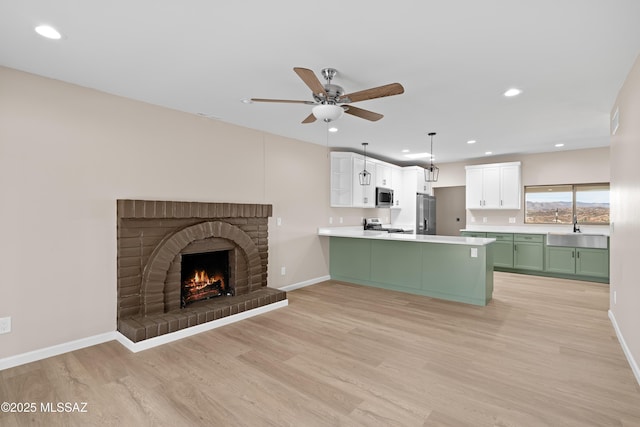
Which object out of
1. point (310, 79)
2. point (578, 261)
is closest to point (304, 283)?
point (310, 79)

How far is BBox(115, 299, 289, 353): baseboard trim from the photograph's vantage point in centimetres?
305

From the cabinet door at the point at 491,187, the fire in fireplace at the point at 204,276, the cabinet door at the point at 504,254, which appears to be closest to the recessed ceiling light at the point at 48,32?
the fire in fireplace at the point at 204,276

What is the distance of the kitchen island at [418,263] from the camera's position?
449 cm

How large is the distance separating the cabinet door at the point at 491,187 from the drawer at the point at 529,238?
736 millimetres

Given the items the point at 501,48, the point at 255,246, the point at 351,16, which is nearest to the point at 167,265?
the point at 255,246

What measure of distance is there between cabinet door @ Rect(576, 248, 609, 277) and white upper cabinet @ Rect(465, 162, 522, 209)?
1392 mm

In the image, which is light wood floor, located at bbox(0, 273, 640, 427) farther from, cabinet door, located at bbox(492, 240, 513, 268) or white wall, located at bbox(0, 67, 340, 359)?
cabinet door, located at bbox(492, 240, 513, 268)

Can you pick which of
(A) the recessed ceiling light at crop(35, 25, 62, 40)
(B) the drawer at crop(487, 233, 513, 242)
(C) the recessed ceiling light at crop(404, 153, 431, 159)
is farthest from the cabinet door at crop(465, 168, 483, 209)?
(A) the recessed ceiling light at crop(35, 25, 62, 40)

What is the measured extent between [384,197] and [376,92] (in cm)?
451

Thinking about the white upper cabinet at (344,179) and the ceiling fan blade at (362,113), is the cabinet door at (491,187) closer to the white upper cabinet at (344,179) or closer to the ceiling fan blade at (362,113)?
the white upper cabinet at (344,179)

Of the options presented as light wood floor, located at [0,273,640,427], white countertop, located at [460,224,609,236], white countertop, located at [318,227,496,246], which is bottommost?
light wood floor, located at [0,273,640,427]

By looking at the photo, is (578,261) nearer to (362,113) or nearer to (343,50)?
(362,113)

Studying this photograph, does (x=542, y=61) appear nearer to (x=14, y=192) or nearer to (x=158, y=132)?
(x=158, y=132)

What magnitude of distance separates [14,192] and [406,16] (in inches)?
131
